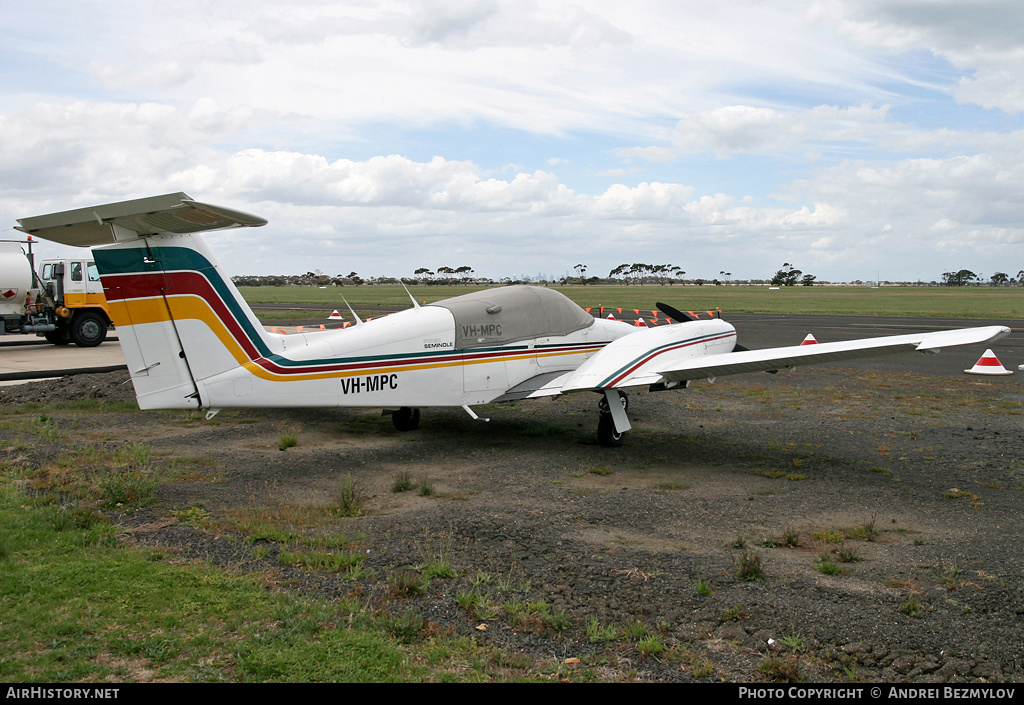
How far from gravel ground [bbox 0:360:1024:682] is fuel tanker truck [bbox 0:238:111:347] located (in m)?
15.3

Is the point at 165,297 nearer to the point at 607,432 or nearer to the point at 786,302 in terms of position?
the point at 607,432

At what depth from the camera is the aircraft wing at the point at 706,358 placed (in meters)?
9.00

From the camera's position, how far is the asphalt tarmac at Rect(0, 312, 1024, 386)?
62.6 feet

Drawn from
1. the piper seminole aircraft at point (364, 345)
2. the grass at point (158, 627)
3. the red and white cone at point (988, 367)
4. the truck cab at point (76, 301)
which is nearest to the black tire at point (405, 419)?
the piper seminole aircraft at point (364, 345)

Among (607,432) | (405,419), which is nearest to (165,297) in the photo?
(405,419)

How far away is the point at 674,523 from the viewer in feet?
23.5

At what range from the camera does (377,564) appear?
584 centimetres

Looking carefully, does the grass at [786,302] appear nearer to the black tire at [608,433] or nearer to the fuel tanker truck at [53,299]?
the fuel tanker truck at [53,299]

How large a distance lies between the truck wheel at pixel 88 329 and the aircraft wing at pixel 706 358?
21.9 m

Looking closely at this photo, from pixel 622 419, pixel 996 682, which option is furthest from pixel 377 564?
pixel 622 419

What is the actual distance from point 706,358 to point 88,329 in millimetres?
24025

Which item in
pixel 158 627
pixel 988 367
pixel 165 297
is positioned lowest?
pixel 158 627

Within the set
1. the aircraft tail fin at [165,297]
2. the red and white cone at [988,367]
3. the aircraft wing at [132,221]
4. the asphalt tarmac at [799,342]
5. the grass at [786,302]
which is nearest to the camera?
the aircraft wing at [132,221]
